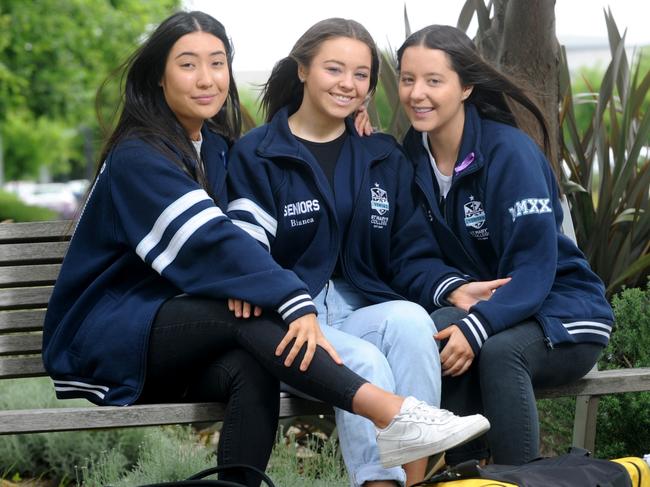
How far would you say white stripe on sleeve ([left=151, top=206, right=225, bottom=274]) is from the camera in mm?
3094

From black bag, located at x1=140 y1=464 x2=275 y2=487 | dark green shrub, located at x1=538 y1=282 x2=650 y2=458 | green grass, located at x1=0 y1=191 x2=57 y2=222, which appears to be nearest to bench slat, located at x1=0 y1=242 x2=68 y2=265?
black bag, located at x1=140 y1=464 x2=275 y2=487

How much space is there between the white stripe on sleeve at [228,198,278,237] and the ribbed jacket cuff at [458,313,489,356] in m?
0.66

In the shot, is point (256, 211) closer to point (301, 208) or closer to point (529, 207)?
point (301, 208)

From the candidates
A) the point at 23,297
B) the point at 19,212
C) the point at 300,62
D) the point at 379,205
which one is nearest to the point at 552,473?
the point at 379,205

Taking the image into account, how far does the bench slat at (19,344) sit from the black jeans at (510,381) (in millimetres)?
1331

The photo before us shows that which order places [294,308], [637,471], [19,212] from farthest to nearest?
Result: [19,212], [294,308], [637,471]

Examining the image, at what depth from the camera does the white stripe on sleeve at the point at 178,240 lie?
10.2 feet

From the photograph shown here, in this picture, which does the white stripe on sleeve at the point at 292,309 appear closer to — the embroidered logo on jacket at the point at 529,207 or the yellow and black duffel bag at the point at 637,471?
the embroidered logo on jacket at the point at 529,207

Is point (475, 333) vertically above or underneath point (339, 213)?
underneath

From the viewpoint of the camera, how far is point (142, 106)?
3.38 m

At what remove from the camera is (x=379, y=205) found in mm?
3463

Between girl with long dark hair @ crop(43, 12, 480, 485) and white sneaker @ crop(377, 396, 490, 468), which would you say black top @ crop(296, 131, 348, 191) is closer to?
girl with long dark hair @ crop(43, 12, 480, 485)

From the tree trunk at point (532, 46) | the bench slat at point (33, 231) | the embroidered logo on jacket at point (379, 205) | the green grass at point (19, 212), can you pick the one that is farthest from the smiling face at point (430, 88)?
the green grass at point (19, 212)

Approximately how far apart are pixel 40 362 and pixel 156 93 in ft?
3.17
